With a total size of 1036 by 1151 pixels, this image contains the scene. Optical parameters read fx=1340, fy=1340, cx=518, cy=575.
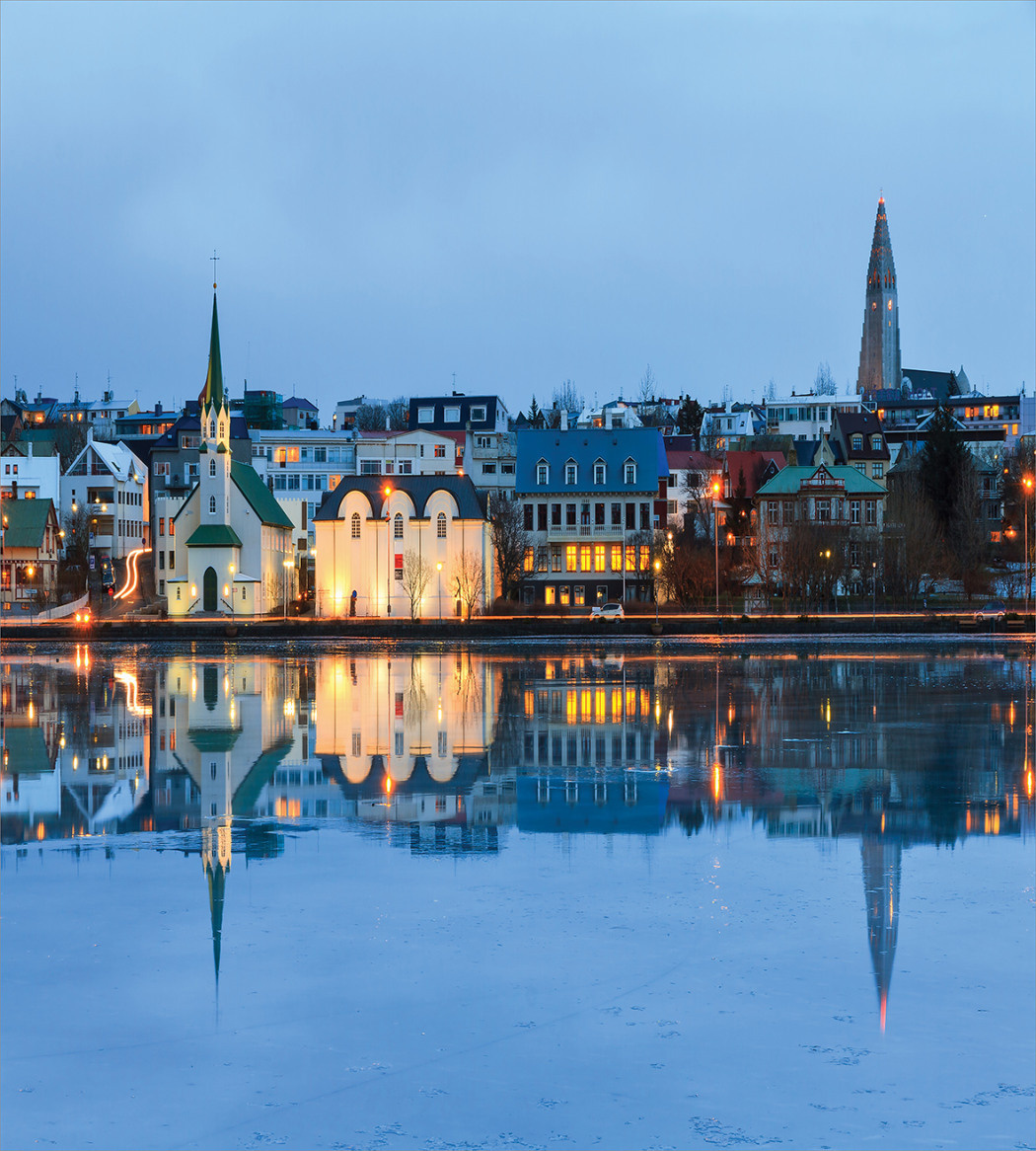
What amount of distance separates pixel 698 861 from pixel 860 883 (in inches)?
80.8

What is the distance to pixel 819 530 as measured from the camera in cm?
8338

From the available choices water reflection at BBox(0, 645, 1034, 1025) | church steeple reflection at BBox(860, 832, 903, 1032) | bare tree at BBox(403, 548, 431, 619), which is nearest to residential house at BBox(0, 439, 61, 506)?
bare tree at BBox(403, 548, 431, 619)

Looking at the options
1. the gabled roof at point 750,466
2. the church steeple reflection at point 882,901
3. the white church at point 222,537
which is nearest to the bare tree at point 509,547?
the white church at point 222,537

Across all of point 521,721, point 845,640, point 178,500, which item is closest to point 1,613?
point 178,500

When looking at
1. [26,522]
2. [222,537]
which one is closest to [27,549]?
[26,522]

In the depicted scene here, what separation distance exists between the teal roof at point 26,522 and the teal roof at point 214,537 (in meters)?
18.0

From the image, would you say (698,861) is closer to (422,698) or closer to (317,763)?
(317,763)

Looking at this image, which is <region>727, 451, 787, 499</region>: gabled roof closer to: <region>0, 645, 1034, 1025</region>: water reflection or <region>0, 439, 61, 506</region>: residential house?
<region>0, 439, 61, 506</region>: residential house

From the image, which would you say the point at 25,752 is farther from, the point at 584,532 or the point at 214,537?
the point at 584,532

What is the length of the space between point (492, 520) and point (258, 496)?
53.4ft

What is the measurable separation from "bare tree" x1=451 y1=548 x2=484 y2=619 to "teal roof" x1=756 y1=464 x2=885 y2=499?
1132 inches

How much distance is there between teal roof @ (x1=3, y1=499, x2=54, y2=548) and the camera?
9688 centimetres

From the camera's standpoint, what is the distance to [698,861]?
16.3 meters

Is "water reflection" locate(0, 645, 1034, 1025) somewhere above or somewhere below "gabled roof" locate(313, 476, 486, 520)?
below
